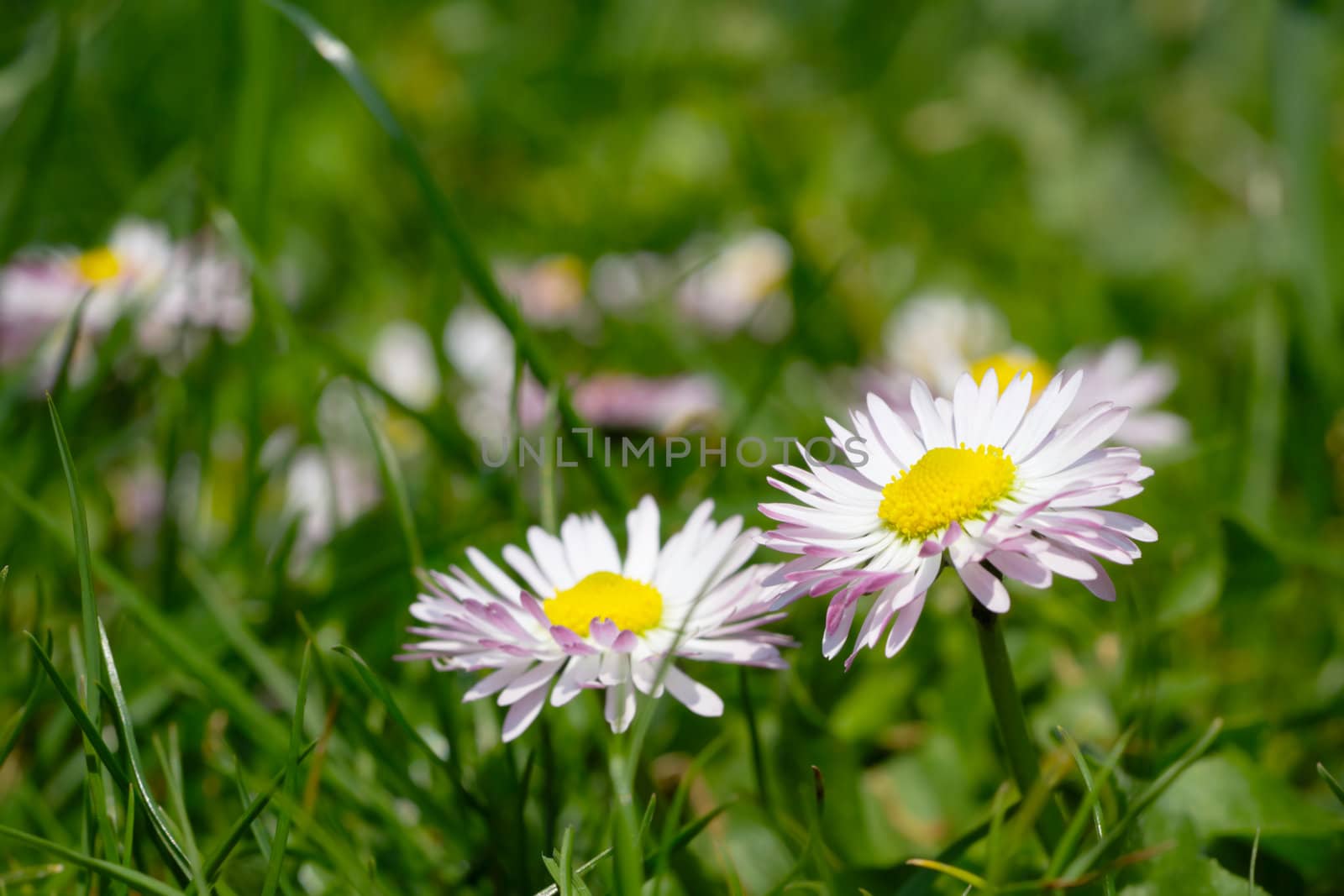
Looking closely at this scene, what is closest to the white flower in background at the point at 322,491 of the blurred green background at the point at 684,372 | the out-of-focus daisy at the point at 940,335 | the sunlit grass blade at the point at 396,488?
the blurred green background at the point at 684,372

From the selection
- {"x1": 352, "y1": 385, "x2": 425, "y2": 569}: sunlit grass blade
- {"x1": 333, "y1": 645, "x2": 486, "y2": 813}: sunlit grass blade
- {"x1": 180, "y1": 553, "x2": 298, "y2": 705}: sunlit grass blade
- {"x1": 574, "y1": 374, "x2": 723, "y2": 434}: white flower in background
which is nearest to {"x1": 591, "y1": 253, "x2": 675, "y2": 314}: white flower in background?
{"x1": 574, "y1": 374, "x2": 723, "y2": 434}: white flower in background

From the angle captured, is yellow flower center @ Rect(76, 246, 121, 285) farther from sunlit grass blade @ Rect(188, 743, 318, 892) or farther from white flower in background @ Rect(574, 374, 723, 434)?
sunlit grass blade @ Rect(188, 743, 318, 892)

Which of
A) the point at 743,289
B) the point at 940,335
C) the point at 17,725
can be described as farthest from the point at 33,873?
the point at 743,289

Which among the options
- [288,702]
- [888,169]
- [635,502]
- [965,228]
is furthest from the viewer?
[888,169]

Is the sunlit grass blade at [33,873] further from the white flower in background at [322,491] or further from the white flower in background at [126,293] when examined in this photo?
the white flower in background at [126,293]

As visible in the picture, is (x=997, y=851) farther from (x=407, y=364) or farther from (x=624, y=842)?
(x=407, y=364)

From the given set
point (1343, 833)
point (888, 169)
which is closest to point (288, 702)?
point (1343, 833)

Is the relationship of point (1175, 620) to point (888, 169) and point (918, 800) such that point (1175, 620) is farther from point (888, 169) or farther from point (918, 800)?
point (888, 169)
